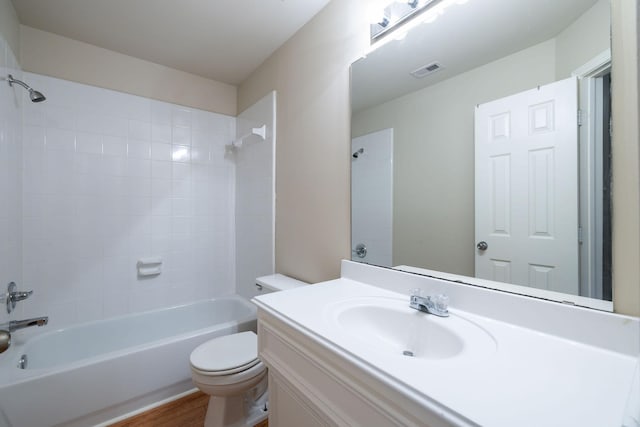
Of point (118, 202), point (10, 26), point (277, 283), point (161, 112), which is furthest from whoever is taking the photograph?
point (161, 112)

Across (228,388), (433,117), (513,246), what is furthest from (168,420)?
(433,117)

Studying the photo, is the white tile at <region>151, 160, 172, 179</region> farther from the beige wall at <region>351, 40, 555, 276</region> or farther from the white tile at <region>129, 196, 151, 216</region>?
the beige wall at <region>351, 40, 555, 276</region>

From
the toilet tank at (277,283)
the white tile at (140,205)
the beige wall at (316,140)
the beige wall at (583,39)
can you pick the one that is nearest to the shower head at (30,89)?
the white tile at (140,205)

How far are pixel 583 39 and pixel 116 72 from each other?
2696 millimetres

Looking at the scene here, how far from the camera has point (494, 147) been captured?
0.90 meters

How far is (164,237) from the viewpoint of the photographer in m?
2.20

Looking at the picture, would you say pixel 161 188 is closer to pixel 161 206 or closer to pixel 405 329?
pixel 161 206

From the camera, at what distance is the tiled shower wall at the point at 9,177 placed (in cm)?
135

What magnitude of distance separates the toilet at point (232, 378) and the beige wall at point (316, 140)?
0.94 feet

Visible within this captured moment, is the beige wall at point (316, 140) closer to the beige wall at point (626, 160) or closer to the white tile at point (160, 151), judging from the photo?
the beige wall at point (626, 160)

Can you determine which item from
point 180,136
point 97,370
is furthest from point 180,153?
point 97,370

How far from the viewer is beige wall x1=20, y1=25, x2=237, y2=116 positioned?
1739 mm

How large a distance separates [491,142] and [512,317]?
22.5 inches

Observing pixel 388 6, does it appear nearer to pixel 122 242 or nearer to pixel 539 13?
pixel 539 13
